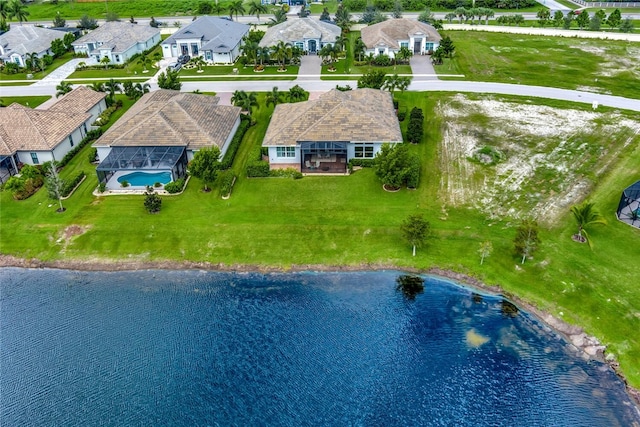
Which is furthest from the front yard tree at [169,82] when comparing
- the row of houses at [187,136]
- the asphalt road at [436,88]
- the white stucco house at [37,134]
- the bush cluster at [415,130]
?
the bush cluster at [415,130]

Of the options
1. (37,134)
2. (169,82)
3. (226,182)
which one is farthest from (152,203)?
(169,82)

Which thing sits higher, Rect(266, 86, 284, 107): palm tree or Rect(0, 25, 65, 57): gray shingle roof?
Rect(0, 25, 65, 57): gray shingle roof

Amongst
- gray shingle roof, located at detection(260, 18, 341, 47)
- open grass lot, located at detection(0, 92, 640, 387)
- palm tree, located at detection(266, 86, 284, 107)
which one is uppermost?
gray shingle roof, located at detection(260, 18, 341, 47)

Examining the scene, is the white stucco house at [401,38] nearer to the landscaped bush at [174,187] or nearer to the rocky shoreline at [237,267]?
the landscaped bush at [174,187]

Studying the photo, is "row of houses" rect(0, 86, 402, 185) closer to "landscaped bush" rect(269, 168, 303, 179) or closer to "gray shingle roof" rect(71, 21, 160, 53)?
"landscaped bush" rect(269, 168, 303, 179)

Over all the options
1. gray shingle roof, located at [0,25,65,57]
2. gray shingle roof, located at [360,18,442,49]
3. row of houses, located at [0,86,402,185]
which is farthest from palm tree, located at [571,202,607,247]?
gray shingle roof, located at [0,25,65,57]

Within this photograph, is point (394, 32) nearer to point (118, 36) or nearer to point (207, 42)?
point (207, 42)
